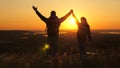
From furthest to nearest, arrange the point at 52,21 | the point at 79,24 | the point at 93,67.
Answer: the point at 79,24, the point at 52,21, the point at 93,67

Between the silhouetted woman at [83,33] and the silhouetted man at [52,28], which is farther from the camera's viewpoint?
the silhouetted woman at [83,33]

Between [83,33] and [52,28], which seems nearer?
[52,28]

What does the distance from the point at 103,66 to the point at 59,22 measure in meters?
2.75

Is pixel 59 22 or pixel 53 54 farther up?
pixel 59 22

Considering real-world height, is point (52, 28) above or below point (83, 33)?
above

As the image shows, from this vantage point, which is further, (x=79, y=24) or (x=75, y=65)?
(x=79, y=24)

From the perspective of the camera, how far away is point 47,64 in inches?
464

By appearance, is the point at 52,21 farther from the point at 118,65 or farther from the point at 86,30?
the point at 118,65

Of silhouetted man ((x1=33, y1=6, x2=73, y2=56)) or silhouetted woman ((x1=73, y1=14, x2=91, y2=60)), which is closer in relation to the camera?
silhouetted man ((x1=33, y1=6, x2=73, y2=56))

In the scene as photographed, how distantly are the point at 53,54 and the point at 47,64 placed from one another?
3.48ft

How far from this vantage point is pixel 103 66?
1118cm

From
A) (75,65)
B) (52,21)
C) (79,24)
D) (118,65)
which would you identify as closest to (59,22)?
A: (52,21)

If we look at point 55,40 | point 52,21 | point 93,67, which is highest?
point 52,21

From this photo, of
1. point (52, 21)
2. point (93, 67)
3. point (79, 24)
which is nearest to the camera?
point (93, 67)
